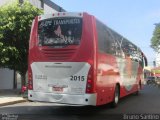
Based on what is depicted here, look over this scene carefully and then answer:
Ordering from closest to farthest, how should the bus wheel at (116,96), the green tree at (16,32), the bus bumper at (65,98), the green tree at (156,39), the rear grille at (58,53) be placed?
the bus bumper at (65,98), the rear grille at (58,53), the bus wheel at (116,96), the green tree at (16,32), the green tree at (156,39)

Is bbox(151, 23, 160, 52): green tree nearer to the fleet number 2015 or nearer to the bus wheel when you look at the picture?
the bus wheel

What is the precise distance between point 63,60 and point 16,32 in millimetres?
11070

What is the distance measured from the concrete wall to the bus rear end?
1643 cm

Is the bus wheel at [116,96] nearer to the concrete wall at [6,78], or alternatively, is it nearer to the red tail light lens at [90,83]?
the red tail light lens at [90,83]

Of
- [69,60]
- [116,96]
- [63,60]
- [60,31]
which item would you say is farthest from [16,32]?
[69,60]

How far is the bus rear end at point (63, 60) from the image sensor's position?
46.0 ft

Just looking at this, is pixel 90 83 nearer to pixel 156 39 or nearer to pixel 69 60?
pixel 69 60

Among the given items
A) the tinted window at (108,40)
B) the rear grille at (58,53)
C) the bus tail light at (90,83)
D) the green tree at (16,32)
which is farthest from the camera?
the green tree at (16,32)

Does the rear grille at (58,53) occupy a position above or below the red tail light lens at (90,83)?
above

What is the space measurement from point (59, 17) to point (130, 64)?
865 cm

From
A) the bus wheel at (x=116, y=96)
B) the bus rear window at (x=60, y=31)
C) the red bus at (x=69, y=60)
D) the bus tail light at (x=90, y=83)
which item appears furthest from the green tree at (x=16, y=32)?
the bus tail light at (x=90, y=83)

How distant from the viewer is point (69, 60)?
46.8 ft

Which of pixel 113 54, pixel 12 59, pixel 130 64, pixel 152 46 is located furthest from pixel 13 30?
pixel 152 46

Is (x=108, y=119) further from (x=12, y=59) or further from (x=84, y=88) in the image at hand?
(x=12, y=59)
